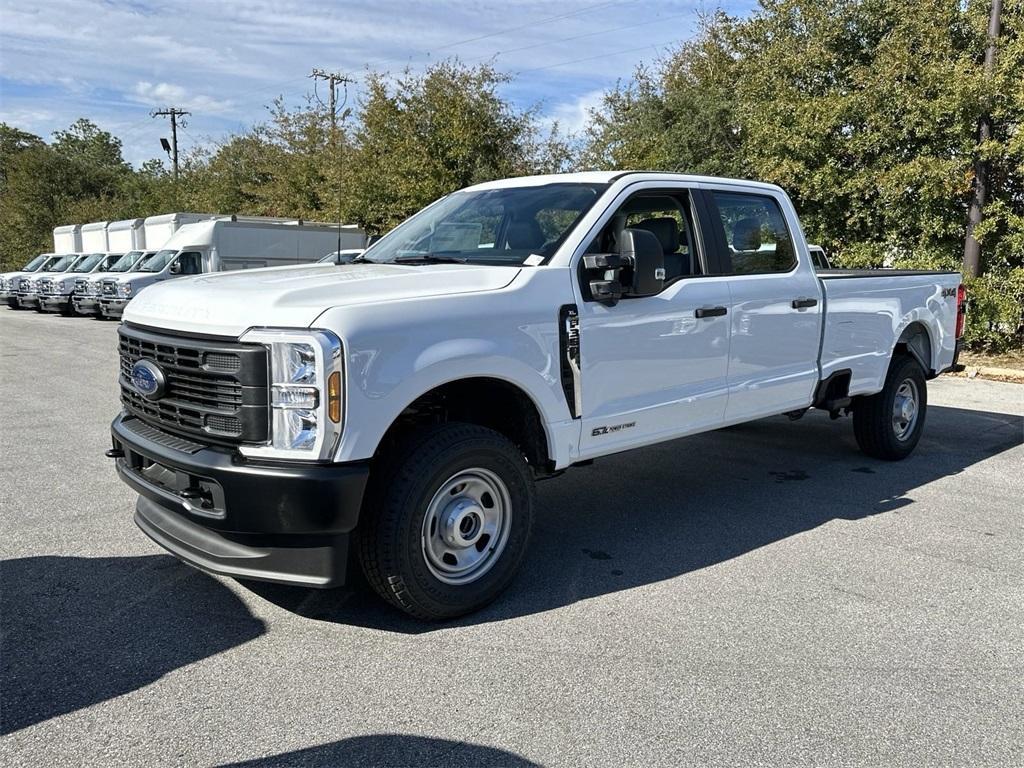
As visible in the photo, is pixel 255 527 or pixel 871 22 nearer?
pixel 255 527

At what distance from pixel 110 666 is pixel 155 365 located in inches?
50.2

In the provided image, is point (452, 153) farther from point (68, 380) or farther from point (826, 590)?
point (826, 590)

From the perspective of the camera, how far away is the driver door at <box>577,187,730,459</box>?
14.1ft

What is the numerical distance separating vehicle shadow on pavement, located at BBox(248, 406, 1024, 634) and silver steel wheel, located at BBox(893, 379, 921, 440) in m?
0.26

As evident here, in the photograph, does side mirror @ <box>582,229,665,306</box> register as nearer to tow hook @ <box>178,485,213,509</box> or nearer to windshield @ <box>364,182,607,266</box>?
windshield @ <box>364,182,607,266</box>

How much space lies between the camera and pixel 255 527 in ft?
10.9

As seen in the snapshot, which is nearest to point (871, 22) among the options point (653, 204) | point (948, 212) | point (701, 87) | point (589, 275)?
point (948, 212)

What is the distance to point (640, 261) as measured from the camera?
14.0 ft

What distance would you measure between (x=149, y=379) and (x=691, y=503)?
3481 millimetres

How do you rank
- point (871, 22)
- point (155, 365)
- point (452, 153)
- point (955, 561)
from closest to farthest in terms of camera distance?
point (155, 365) < point (955, 561) < point (871, 22) < point (452, 153)

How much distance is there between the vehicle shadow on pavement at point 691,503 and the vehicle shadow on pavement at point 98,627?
36cm

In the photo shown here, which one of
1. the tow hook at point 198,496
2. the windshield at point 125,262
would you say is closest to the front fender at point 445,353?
the tow hook at point 198,496

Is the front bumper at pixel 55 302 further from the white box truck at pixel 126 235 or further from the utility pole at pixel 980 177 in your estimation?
the utility pole at pixel 980 177

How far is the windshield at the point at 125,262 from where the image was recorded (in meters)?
23.7
